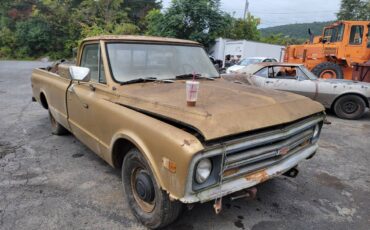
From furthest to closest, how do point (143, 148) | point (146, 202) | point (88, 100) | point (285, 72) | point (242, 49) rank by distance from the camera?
point (242, 49) → point (285, 72) → point (88, 100) → point (146, 202) → point (143, 148)

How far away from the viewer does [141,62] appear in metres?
3.58

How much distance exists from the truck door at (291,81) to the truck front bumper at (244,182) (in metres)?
5.26

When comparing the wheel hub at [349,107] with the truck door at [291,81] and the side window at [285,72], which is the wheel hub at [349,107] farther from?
the side window at [285,72]

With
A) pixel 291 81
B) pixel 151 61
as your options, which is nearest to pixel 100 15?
pixel 291 81

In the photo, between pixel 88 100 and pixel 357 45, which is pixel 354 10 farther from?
pixel 88 100

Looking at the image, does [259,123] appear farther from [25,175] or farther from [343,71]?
[343,71]

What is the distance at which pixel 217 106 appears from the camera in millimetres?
2598

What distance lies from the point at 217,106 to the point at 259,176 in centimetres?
72

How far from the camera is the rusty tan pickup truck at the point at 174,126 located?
7.34ft

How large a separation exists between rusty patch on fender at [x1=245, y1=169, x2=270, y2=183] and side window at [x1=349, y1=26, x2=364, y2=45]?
11740 mm

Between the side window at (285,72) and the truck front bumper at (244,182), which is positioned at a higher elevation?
the side window at (285,72)

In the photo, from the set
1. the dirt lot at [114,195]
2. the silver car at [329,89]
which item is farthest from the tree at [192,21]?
the dirt lot at [114,195]

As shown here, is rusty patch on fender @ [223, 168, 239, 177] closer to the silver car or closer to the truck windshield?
the silver car

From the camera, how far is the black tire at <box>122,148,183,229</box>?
2498 millimetres
